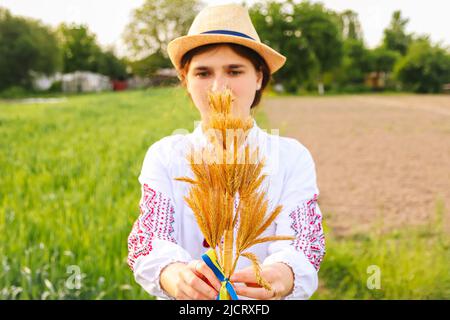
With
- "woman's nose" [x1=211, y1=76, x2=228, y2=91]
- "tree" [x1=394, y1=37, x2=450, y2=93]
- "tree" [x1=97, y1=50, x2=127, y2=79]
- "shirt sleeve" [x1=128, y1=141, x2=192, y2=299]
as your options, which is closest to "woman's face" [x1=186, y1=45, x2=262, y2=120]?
"woman's nose" [x1=211, y1=76, x2=228, y2=91]

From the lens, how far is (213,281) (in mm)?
917

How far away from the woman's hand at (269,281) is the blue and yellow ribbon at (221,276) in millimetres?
15

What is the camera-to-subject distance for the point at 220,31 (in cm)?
115

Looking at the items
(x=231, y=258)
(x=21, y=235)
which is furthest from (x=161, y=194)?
(x=21, y=235)

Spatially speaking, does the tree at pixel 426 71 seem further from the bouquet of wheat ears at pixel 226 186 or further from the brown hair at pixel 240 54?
the bouquet of wheat ears at pixel 226 186

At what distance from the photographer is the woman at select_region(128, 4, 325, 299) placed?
1.00 meters

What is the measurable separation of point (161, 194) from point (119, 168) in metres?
4.42

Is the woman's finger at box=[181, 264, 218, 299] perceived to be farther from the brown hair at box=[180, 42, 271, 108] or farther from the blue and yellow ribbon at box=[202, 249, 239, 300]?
the brown hair at box=[180, 42, 271, 108]

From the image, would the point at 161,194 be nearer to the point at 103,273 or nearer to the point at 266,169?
the point at 266,169

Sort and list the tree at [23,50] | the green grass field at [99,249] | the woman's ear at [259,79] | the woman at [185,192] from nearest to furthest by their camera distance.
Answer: the woman at [185,192]
the woman's ear at [259,79]
the green grass field at [99,249]
the tree at [23,50]

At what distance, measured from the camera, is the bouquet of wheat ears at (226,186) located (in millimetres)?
848

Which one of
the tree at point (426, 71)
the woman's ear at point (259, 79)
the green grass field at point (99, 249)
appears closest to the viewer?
the woman's ear at point (259, 79)

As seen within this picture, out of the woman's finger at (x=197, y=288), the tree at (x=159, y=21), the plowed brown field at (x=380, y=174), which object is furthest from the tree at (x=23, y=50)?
the woman's finger at (x=197, y=288)

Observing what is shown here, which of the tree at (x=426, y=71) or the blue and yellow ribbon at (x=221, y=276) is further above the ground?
the tree at (x=426, y=71)
